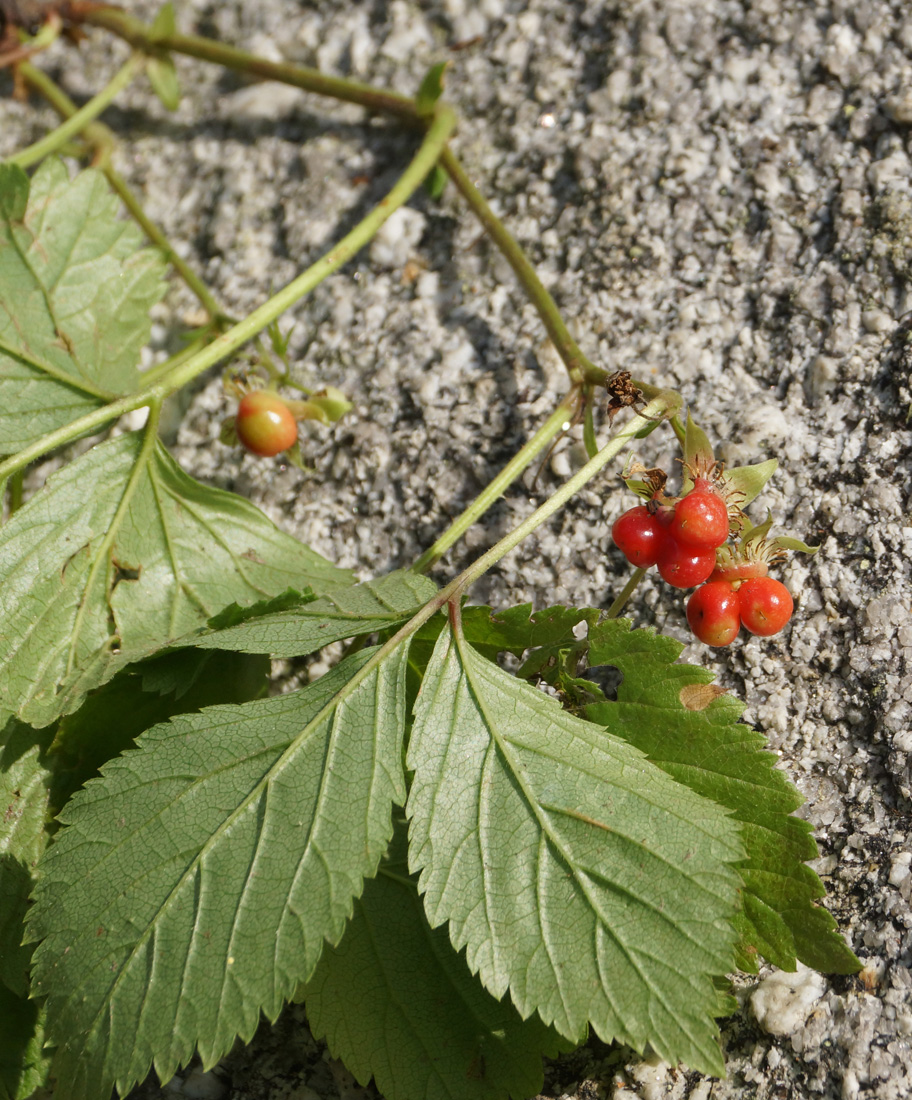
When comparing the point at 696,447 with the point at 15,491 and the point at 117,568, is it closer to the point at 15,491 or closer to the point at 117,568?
the point at 117,568

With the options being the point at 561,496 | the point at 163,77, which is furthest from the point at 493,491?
the point at 163,77

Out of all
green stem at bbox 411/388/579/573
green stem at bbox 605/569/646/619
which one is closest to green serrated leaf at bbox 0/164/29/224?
green stem at bbox 411/388/579/573

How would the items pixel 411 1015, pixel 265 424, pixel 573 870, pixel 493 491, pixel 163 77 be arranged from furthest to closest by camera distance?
pixel 163 77 < pixel 265 424 < pixel 493 491 < pixel 411 1015 < pixel 573 870

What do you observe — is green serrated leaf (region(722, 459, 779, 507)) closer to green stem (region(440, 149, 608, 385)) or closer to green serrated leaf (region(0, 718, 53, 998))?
green stem (region(440, 149, 608, 385))

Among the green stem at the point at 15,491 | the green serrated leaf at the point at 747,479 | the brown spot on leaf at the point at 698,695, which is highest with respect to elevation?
the green stem at the point at 15,491

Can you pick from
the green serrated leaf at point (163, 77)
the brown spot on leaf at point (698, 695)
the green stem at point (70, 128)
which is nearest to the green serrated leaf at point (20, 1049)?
the brown spot on leaf at point (698, 695)

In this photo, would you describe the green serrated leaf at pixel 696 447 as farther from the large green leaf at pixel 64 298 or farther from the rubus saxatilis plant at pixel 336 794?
the large green leaf at pixel 64 298
